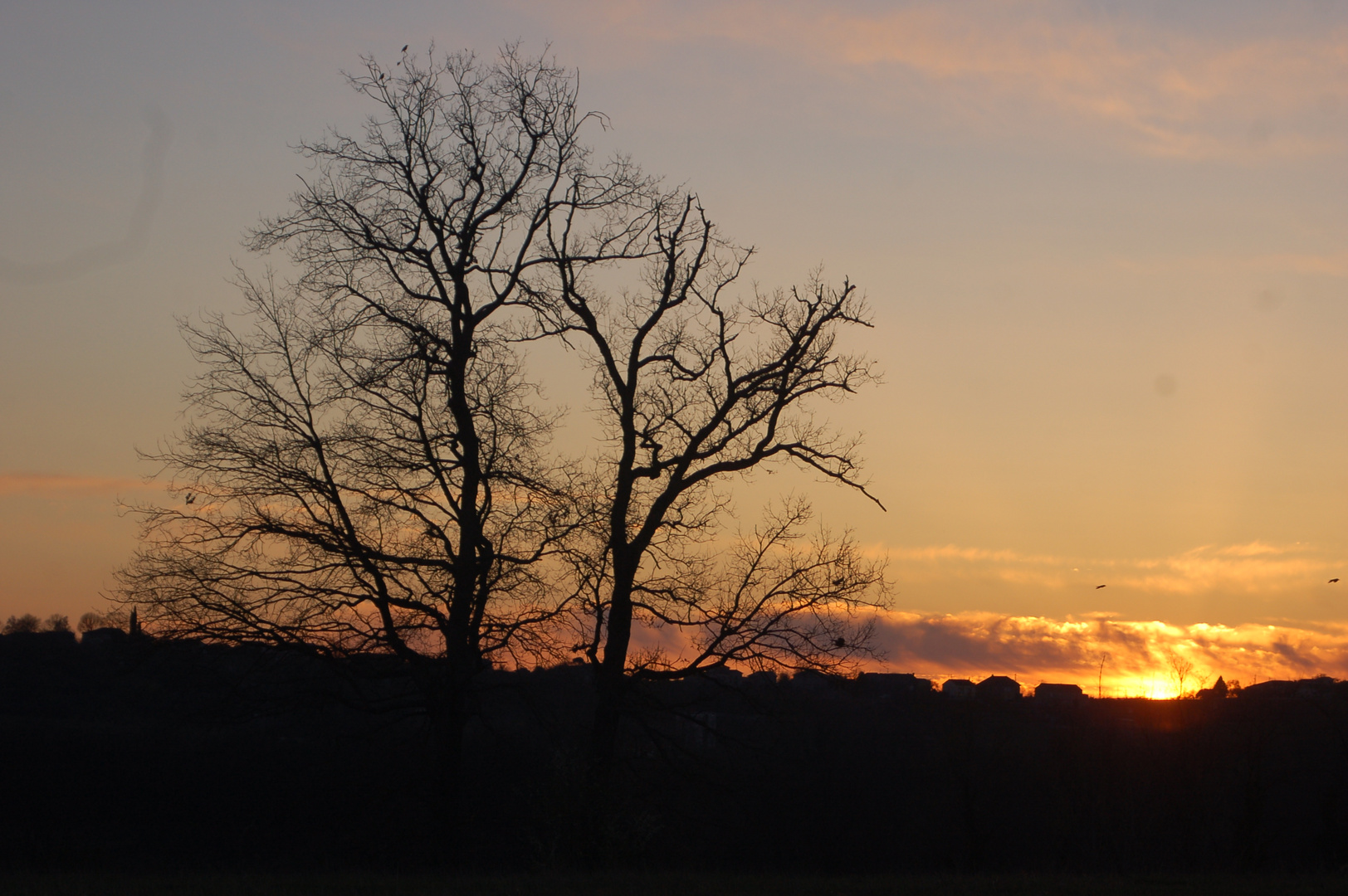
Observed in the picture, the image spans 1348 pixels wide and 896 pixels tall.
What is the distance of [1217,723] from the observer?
59719 mm

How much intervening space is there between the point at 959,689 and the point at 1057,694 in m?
14.5

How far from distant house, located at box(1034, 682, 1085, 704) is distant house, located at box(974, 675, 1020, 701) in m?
2.10

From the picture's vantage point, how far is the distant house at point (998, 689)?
283 feet

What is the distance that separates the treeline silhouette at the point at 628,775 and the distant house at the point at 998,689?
8.26 meters

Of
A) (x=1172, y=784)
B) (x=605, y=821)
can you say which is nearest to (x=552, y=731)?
(x=605, y=821)

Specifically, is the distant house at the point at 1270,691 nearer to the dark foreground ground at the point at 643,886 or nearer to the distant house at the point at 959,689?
the distant house at the point at 959,689

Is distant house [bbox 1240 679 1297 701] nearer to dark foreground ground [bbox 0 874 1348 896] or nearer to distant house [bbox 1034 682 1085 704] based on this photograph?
distant house [bbox 1034 682 1085 704]

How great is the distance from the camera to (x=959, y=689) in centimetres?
8900

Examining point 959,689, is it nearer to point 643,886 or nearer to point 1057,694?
point 1057,694

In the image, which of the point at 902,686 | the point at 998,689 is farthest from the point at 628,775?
the point at 998,689

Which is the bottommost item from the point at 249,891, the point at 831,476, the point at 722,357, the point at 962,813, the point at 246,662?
the point at 962,813

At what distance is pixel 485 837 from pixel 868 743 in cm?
4802

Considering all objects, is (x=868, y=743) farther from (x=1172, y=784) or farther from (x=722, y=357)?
(x=722, y=357)

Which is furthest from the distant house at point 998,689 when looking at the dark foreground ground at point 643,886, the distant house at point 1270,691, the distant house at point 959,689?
the dark foreground ground at point 643,886
